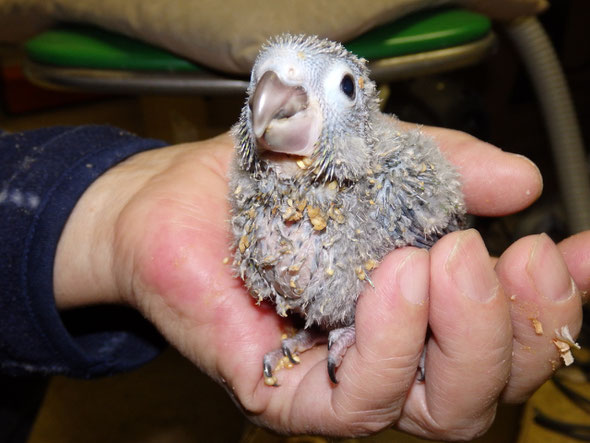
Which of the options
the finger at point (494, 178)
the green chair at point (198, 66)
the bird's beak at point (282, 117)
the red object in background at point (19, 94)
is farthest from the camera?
the red object in background at point (19, 94)

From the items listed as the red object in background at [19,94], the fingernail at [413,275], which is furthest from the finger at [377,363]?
the red object in background at [19,94]

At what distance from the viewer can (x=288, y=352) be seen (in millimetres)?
658

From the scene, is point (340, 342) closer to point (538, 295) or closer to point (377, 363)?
point (377, 363)

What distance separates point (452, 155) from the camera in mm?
744

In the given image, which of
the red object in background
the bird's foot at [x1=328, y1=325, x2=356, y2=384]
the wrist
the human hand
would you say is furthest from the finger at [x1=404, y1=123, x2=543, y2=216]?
the red object in background

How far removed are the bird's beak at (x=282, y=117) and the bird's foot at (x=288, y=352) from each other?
279 millimetres

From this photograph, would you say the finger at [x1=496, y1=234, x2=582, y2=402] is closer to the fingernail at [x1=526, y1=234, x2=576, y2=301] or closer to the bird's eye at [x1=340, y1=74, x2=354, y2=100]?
the fingernail at [x1=526, y1=234, x2=576, y2=301]

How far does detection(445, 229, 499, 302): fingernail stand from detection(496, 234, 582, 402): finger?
0.15 feet

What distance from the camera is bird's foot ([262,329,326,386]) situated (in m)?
0.65

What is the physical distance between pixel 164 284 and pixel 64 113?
2.24m

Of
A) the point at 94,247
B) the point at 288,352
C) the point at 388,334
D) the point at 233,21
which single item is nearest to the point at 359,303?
the point at 388,334

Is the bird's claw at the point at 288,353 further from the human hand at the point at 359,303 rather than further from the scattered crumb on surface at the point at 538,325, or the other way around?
the scattered crumb on surface at the point at 538,325

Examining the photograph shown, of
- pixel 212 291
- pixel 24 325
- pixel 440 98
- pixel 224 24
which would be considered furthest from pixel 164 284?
pixel 440 98

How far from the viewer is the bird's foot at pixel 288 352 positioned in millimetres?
648
